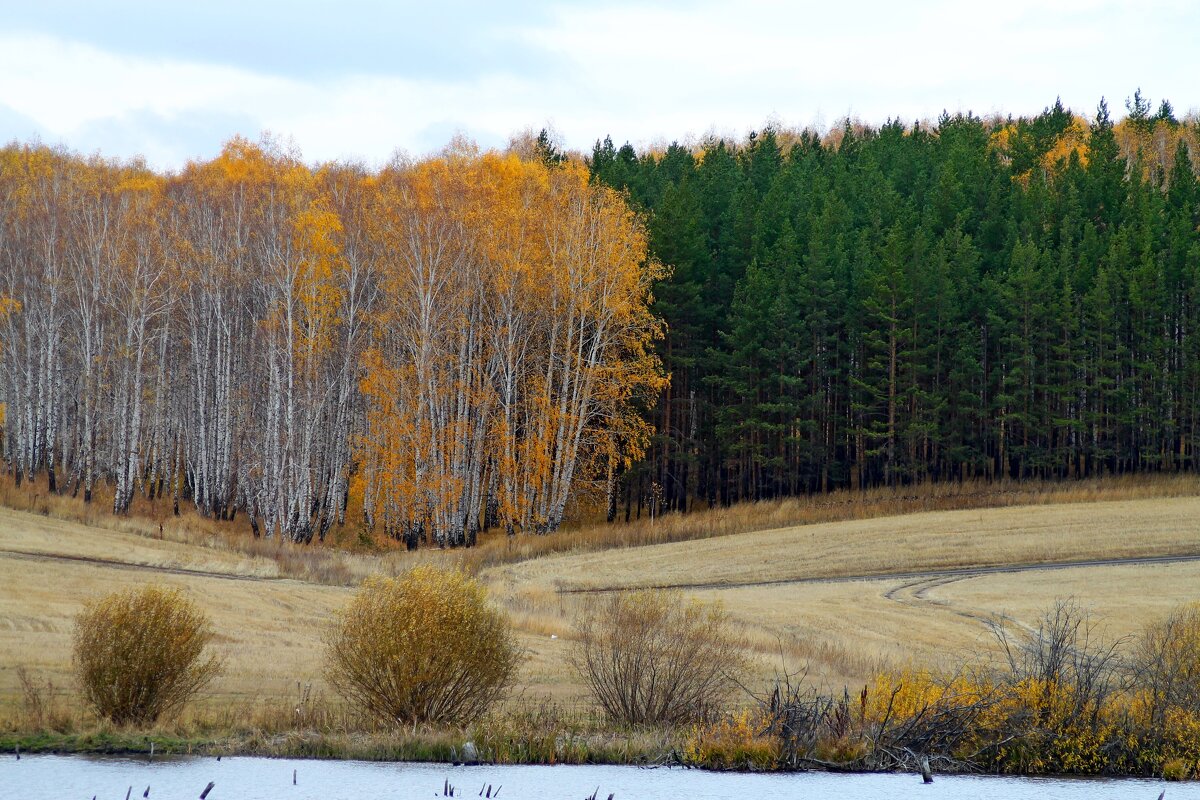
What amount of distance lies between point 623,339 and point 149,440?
28.7m

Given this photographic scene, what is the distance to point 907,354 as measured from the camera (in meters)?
65.3

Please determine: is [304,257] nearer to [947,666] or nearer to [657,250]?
[657,250]

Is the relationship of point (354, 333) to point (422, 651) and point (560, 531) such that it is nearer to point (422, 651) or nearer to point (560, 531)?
point (560, 531)

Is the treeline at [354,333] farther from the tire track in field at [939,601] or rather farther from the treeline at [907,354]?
the tire track in field at [939,601]

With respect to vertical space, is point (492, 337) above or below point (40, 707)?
above

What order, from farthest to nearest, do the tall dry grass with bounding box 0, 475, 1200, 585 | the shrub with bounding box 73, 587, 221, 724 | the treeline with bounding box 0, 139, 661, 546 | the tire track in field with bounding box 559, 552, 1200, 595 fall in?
the treeline with bounding box 0, 139, 661, 546 < the tall dry grass with bounding box 0, 475, 1200, 585 < the tire track in field with bounding box 559, 552, 1200, 595 < the shrub with bounding box 73, 587, 221, 724

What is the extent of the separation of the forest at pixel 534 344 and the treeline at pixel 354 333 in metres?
0.23

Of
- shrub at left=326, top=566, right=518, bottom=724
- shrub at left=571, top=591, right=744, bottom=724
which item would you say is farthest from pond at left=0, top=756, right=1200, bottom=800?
shrub at left=571, top=591, right=744, bottom=724

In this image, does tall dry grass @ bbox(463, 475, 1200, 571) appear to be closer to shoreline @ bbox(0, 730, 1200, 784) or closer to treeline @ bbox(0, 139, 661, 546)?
treeline @ bbox(0, 139, 661, 546)

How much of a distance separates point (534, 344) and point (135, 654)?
43811mm

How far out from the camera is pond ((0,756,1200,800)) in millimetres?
19250

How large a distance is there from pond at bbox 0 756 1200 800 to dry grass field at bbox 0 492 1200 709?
3884 millimetres

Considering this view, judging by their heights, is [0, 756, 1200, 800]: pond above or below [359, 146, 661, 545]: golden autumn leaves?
below

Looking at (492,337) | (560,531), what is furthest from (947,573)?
(492,337)
